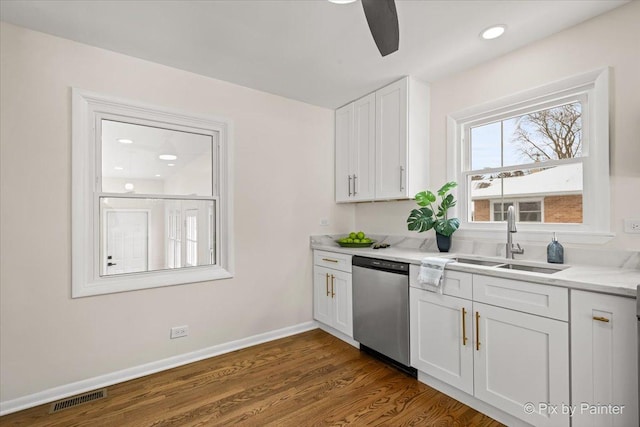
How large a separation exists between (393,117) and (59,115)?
108 inches

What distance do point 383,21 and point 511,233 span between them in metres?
1.79

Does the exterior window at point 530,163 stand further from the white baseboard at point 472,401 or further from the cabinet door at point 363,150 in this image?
the white baseboard at point 472,401

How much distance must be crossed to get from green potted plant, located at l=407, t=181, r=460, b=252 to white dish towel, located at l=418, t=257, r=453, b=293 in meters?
0.51

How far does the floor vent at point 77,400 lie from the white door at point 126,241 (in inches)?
34.6

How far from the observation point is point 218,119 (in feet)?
9.68

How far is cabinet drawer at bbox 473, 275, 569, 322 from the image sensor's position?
1.62 meters

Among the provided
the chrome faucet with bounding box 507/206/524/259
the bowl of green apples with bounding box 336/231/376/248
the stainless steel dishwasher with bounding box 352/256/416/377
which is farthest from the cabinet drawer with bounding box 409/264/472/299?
the bowl of green apples with bounding box 336/231/376/248

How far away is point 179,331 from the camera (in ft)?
8.88

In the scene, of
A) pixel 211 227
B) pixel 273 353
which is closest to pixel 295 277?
pixel 273 353

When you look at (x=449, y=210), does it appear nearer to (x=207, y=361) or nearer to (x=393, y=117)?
(x=393, y=117)

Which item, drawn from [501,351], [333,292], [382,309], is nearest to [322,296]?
[333,292]

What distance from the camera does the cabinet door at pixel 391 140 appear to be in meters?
2.90

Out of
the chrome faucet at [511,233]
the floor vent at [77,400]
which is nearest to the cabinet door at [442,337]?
the chrome faucet at [511,233]

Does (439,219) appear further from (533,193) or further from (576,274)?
(576,274)
